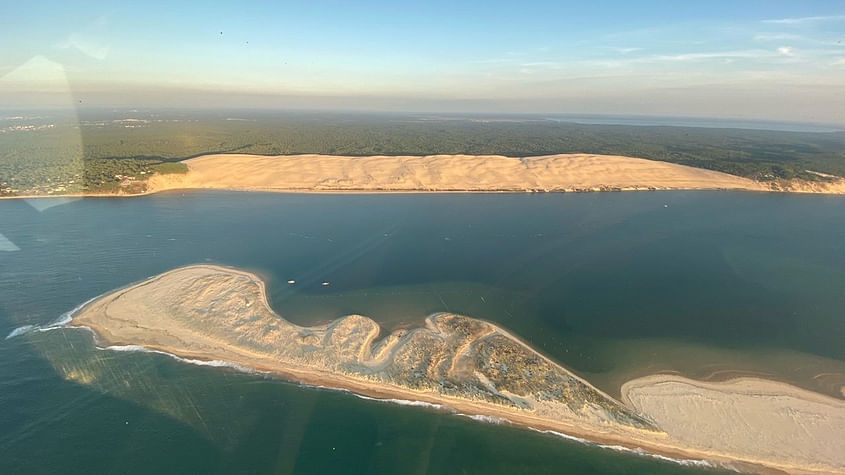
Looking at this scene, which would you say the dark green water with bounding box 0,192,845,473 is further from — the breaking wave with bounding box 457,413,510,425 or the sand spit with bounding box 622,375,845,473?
the sand spit with bounding box 622,375,845,473

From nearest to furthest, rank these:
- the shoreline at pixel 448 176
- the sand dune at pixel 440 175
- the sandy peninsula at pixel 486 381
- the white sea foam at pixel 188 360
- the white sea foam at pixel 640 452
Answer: the white sea foam at pixel 640 452
the sandy peninsula at pixel 486 381
the white sea foam at pixel 188 360
the shoreline at pixel 448 176
the sand dune at pixel 440 175

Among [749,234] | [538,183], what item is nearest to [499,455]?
[749,234]

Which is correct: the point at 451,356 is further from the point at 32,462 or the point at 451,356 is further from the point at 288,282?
the point at 32,462

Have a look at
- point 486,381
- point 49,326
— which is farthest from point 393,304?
point 49,326

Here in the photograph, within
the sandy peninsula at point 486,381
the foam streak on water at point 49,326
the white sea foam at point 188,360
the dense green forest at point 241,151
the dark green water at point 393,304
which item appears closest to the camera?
the dark green water at point 393,304

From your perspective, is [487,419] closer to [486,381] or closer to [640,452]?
[486,381]

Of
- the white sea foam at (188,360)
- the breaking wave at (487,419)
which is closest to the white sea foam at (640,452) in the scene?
the breaking wave at (487,419)

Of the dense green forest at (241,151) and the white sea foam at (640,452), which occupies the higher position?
the dense green forest at (241,151)

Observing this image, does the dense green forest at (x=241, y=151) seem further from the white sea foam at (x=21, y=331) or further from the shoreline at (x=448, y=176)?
the white sea foam at (x=21, y=331)
